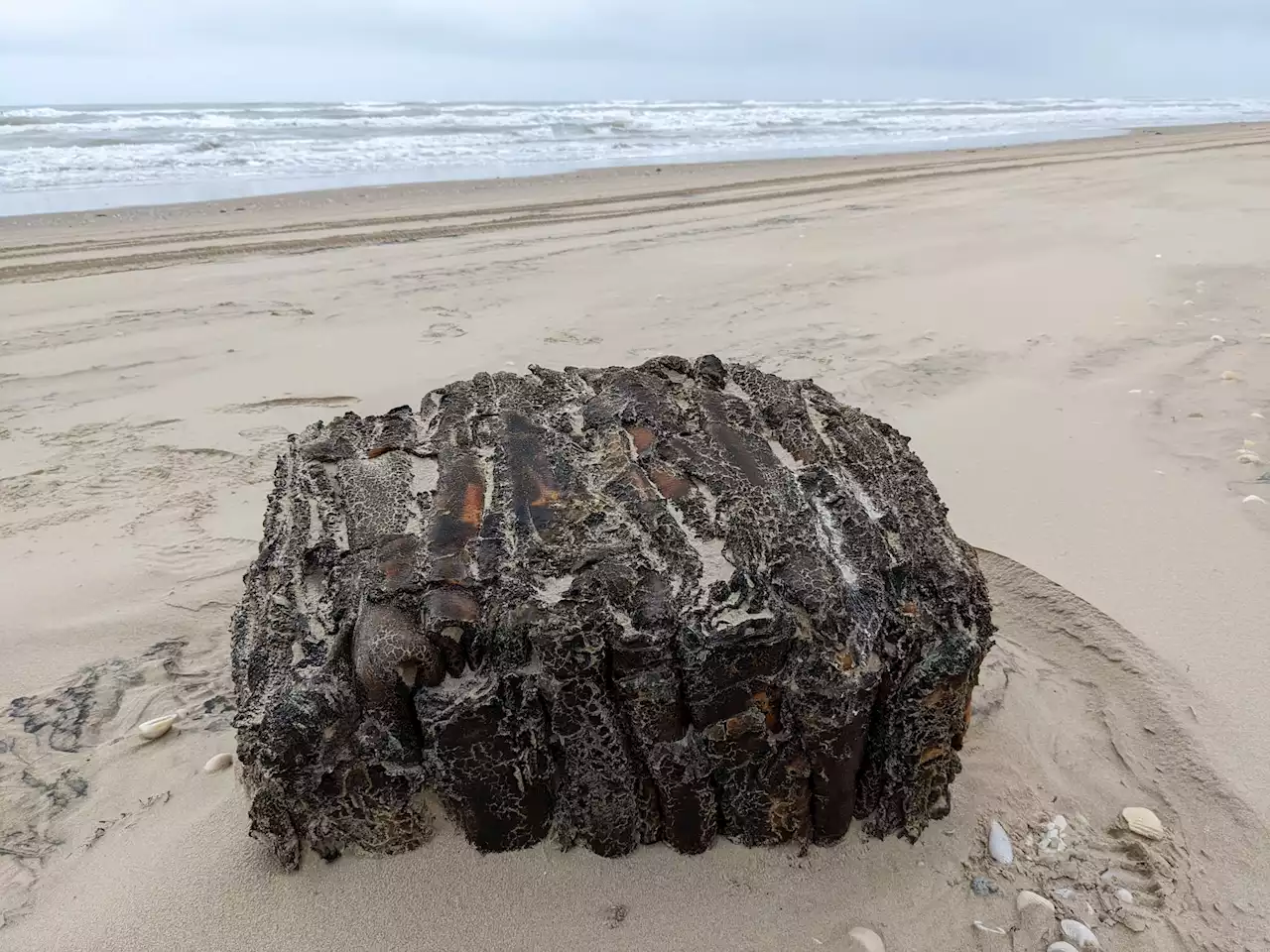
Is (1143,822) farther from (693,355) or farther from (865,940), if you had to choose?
(693,355)

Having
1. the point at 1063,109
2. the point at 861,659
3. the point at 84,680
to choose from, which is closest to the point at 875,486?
the point at 861,659

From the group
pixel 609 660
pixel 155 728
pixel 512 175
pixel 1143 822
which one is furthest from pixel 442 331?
pixel 512 175

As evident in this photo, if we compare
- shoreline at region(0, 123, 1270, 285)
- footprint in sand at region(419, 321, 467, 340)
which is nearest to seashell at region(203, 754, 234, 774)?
footprint in sand at region(419, 321, 467, 340)

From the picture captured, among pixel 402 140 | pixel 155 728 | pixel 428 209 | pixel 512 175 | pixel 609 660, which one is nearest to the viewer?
pixel 609 660

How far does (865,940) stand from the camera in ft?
5.00

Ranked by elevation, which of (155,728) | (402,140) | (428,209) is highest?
(402,140)

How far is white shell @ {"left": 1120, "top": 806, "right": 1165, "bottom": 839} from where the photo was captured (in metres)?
1.71

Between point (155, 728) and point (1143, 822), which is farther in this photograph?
point (155, 728)

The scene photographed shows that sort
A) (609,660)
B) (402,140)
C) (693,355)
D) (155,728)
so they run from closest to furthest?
1. (609,660)
2. (155,728)
3. (693,355)
4. (402,140)

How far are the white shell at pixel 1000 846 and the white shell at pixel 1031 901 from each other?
0.07 meters

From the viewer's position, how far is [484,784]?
1.54 metres

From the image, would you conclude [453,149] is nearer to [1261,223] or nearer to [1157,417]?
[1261,223]

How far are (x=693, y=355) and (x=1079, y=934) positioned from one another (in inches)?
145

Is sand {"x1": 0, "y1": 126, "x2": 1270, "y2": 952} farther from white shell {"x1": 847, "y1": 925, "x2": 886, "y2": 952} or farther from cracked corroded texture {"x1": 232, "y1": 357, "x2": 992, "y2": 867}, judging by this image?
cracked corroded texture {"x1": 232, "y1": 357, "x2": 992, "y2": 867}
